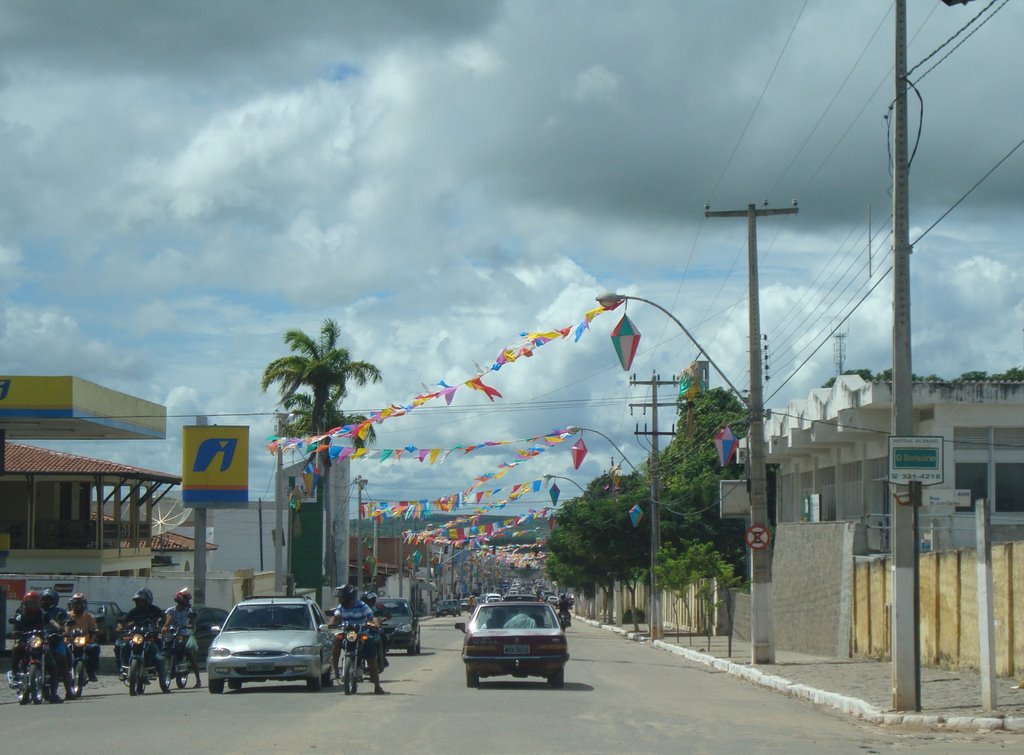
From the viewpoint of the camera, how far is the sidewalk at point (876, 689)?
49.7 feet

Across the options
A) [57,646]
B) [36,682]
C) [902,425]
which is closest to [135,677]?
[57,646]

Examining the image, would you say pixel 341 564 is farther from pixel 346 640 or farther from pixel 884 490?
pixel 346 640

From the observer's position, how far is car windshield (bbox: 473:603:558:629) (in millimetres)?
21344

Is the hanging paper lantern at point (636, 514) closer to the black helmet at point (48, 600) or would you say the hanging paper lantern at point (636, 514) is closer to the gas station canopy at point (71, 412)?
the gas station canopy at point (71, 412)

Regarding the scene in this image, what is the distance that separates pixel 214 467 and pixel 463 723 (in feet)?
84.8

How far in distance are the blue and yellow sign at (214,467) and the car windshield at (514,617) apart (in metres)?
18.0

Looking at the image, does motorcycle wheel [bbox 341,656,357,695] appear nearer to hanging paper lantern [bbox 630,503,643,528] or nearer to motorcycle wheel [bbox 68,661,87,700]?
motorcycle wheel [bbox 68,661,87,700]

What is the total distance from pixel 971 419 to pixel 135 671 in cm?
2282

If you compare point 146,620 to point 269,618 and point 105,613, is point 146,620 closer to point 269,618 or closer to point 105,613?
point 269,618

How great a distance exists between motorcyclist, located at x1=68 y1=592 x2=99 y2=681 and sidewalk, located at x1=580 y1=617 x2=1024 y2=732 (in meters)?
11.1

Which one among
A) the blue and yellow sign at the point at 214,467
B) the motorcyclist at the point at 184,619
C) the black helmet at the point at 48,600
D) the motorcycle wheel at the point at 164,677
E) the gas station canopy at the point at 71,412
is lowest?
the motorcycle wheel at the point at 164,677

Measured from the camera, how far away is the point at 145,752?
11.7 metres

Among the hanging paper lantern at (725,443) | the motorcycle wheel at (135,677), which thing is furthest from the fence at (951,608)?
the motorcycle wheel at (135,677)

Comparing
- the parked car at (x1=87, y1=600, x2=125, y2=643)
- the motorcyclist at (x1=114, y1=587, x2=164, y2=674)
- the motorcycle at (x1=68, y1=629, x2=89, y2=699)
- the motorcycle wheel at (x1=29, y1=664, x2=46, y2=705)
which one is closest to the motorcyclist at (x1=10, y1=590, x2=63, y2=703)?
the motorcycle wheel at (x1=29, y1=664, x2=46, y2=705)
